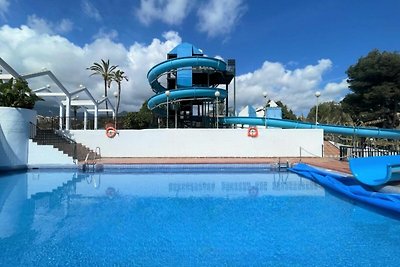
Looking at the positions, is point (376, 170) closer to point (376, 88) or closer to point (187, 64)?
point (187, 64)

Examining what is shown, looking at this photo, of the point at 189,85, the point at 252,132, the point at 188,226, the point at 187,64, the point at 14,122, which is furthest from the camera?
the point at 189,85

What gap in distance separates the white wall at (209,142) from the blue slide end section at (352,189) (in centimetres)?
456

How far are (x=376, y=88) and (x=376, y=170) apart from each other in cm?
2672

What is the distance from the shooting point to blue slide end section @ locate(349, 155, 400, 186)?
7668 millimetres

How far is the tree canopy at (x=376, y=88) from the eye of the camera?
3056 centimetres

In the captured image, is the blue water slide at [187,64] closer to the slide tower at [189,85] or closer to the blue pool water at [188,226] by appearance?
the slide tower at [189,85]

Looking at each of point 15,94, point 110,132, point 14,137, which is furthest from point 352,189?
point 15,94

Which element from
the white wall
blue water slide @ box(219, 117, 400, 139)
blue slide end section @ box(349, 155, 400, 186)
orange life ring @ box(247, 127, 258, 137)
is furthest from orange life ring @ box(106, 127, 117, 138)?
blue slide end section @ box(349, 155, 400, 186)

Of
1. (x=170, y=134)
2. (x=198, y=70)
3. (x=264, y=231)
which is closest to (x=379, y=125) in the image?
(x=198, y=70)

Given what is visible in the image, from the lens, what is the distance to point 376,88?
100 feet

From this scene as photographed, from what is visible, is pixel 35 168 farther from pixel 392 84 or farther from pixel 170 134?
pixel 392 84

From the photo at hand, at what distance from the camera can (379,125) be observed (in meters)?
33.7

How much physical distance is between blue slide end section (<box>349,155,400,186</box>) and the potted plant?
13.7 m

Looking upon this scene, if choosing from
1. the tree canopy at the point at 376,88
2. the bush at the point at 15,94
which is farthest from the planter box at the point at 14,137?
the tree canopy at the point at 376,88
